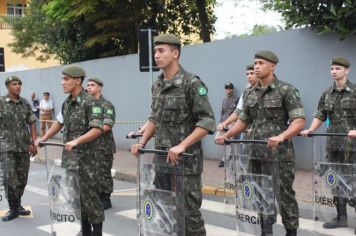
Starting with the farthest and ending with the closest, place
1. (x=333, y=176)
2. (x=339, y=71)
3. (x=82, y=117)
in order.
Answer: (x=339, y=71) → (x=333, y=176) → (x=82, y=117)

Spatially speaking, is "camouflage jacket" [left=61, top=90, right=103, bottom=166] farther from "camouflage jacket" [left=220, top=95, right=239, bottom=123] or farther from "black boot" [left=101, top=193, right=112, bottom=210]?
"camouflage jacket" [left=220, top=95, right=239, bottom=123]

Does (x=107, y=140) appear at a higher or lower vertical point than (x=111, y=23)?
lower

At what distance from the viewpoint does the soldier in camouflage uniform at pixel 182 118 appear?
4008 mm

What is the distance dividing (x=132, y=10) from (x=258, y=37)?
A: 6.78 metres

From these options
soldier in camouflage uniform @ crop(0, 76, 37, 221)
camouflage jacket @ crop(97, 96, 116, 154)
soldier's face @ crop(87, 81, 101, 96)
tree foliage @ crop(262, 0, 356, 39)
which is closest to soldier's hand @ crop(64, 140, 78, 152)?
camouflage jacket @ crop(97, 96, 116, 154)

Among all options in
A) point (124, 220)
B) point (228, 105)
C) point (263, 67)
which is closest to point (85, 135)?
point (263, 67)

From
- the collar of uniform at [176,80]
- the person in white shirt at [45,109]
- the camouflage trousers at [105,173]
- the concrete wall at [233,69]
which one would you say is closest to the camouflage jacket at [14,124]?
the camouflage trousers at [105,173]

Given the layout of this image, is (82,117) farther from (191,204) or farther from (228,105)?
(228,105)

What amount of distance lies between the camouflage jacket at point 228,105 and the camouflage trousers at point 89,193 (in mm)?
5990

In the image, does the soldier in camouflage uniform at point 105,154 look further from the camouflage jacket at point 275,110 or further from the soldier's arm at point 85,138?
the camouflage jacket at point 275,110

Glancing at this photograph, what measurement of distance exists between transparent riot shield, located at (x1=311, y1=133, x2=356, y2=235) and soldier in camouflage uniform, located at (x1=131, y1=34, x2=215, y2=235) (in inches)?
79.2

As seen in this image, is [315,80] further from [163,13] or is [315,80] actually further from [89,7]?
[163,13]

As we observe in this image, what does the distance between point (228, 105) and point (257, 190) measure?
617 cm

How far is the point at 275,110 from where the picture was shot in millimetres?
4883
